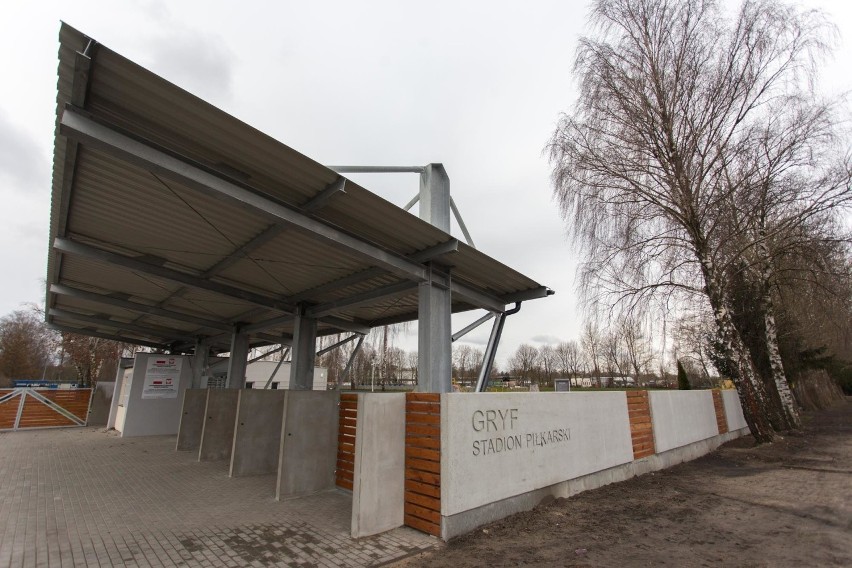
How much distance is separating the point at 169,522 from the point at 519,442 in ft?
14.6

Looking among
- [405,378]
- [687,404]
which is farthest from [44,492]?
[405,378]

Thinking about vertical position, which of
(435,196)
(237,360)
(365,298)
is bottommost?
(237,360)

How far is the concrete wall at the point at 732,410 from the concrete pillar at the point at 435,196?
35.7 feet

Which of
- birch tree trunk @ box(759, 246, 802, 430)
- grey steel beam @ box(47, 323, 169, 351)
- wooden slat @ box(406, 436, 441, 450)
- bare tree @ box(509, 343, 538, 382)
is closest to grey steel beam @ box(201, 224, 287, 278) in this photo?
wooden slat @ box(406, 436, 441, 450)

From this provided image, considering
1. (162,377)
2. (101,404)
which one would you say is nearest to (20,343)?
(101,404)

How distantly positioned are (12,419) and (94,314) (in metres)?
6.64

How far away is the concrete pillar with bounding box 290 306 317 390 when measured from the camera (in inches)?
404

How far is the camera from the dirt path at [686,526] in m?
3.90

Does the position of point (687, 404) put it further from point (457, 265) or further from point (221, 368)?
point (221, 368)

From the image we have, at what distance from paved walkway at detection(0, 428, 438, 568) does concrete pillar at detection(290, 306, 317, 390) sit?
2591 millimetres

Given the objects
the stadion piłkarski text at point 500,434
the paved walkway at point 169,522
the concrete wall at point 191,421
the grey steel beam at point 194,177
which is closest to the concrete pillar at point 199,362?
the concrete wall at point 191,421

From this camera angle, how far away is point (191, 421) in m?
10.8

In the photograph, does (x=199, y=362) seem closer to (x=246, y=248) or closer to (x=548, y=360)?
(x=246, y=248)

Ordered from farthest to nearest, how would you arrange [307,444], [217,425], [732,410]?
[732,410], [217,425], [307,444]
